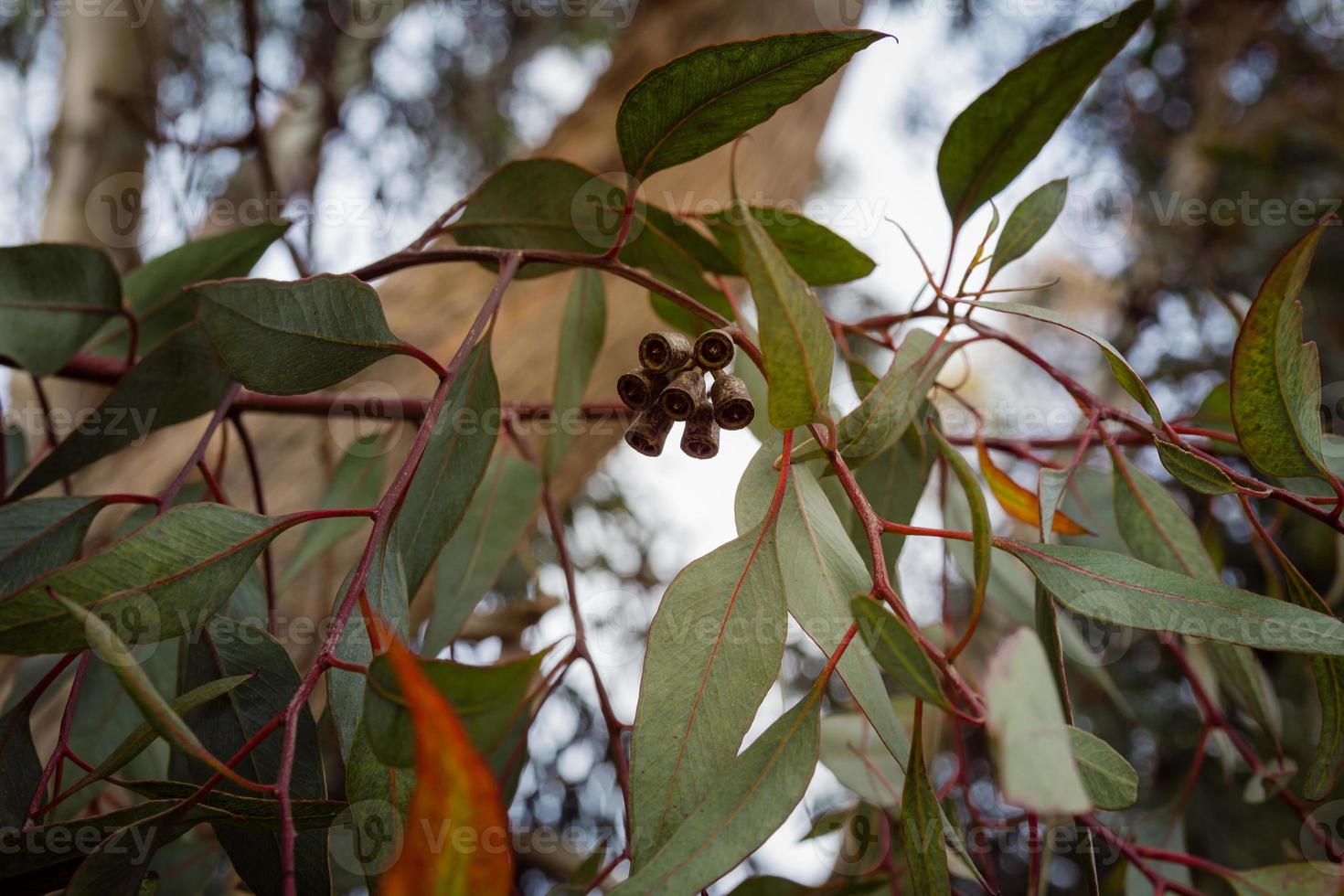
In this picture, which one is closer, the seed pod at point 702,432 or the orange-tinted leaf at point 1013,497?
the seed pod at point 702,432

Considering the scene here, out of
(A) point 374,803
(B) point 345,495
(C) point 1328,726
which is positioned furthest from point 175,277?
(C) point 1328,726

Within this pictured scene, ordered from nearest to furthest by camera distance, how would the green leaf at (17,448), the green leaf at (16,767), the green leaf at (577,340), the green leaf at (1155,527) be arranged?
the green leaf at (16,767)
the green leaf at (1155,527)
the green leaf at (577,340)
the green leaf at (17,448)

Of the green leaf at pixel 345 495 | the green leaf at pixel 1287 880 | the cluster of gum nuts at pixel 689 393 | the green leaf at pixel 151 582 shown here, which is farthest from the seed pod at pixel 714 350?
the green leaf at pixel 345 495

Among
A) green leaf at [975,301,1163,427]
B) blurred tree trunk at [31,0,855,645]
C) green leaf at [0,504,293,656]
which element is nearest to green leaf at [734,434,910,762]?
green leaf at [975,301,1163,427]

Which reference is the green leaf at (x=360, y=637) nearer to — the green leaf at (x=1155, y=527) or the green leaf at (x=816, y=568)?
the green leaf at (x=816, y=568)

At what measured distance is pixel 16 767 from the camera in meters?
0.49

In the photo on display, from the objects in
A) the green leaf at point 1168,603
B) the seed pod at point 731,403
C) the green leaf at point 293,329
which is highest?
the green leaf at point 293,329

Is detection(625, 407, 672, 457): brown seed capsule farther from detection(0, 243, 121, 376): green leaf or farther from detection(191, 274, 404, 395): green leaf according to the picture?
detection(0, 243, 121, 376): green leaf

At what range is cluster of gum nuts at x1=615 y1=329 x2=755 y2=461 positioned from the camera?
442 millimetres

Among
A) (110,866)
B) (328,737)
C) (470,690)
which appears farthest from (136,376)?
(328,737)

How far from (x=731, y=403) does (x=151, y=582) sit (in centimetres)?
28

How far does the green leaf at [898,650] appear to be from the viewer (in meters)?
0.32

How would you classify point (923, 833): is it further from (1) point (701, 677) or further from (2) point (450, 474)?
(2) point (450, 474)

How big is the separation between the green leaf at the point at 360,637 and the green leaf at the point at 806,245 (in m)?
0.33
